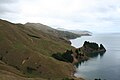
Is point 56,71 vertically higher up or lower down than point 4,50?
lower down

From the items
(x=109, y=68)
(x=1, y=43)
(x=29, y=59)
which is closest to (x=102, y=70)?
(x=109, y=68)

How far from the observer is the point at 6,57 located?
162875 millimetres

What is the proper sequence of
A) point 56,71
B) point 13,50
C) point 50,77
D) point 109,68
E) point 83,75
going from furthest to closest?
point 109,68 < point 13,50 < point 83,75 < point 56,71 < point 50,77

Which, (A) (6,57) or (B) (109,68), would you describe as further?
(B) (109,68)

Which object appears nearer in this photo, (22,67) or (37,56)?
(22,67)

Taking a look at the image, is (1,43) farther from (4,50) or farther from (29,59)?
(29,59)

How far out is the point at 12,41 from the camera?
19050 centimetres

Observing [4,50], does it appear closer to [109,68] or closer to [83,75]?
[83,75]

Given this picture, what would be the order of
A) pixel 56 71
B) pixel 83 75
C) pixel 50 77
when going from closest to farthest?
pixel 50 77, pixel 56 71, pixel 83 75

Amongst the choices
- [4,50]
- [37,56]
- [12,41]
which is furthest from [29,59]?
[12,41]

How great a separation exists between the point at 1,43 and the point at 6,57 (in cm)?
2130

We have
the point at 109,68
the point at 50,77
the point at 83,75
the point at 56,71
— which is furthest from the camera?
the point at 109,68

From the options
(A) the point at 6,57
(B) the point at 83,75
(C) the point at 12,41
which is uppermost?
(C) the point at 12,41

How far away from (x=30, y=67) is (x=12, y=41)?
46.0 m
